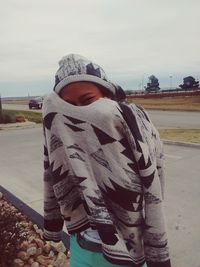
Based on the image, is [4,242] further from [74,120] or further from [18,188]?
[18,188]

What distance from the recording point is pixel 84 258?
155 centimetres

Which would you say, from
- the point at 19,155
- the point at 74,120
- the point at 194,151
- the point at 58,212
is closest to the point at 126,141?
the point at 74,120

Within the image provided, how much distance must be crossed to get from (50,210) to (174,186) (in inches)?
152

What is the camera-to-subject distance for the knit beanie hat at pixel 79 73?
4.70 ft

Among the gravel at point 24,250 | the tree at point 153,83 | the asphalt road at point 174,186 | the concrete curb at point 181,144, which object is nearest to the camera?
the gravel at point 24,250

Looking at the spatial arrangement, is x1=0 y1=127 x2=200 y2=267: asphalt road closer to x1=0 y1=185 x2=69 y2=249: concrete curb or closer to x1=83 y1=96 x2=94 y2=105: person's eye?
x1=0 y1=185 x2=69 y2=249: concrete curb

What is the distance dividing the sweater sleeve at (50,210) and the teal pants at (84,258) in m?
0.18

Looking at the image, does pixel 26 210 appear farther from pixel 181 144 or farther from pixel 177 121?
pixel 177 121

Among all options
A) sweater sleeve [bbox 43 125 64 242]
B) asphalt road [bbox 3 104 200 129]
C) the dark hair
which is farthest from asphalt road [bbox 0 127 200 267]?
asphalt road [bbox 3 104 200 129]

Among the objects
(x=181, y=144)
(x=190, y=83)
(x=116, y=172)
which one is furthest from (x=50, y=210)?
(x=190, y=83)

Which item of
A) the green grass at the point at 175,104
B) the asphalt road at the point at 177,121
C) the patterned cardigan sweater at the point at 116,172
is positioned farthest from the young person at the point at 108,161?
the green grass at the point at 175,104

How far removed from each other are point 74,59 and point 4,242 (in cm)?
221

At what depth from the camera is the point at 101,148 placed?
138 cm

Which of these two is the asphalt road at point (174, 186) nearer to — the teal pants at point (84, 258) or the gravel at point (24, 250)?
the gravel at point (24, 250)
